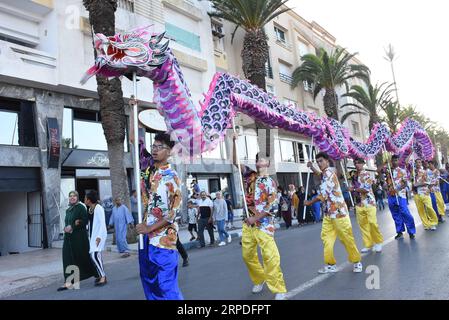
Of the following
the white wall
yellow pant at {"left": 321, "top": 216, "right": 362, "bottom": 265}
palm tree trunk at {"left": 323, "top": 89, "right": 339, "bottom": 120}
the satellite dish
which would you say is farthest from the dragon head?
palm tree trunk at {"left": 323, "top": 89, "right": 339, "bottom": 120}

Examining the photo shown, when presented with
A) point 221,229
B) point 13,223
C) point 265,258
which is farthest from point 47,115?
point 265,258

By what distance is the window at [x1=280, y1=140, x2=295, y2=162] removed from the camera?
87.4 feet

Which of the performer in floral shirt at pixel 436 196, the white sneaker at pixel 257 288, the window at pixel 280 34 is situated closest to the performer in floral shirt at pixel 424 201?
the performer in floral shirt at pixel 436 196

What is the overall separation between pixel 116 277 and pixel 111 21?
25.5ft

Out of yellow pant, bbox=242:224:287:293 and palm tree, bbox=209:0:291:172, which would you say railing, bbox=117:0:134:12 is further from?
yellow pant, bbox=242:224:287:293

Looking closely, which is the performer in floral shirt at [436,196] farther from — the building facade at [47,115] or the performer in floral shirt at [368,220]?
the building facade at [47,115]

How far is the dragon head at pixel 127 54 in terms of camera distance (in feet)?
13.8

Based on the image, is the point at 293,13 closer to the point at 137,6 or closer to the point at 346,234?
the point at 137,6

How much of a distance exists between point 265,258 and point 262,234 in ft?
0.98

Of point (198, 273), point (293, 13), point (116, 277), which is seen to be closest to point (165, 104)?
point (198, 273)

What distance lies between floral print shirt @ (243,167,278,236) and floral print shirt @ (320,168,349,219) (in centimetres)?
154

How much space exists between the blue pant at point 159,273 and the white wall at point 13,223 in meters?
11.7
